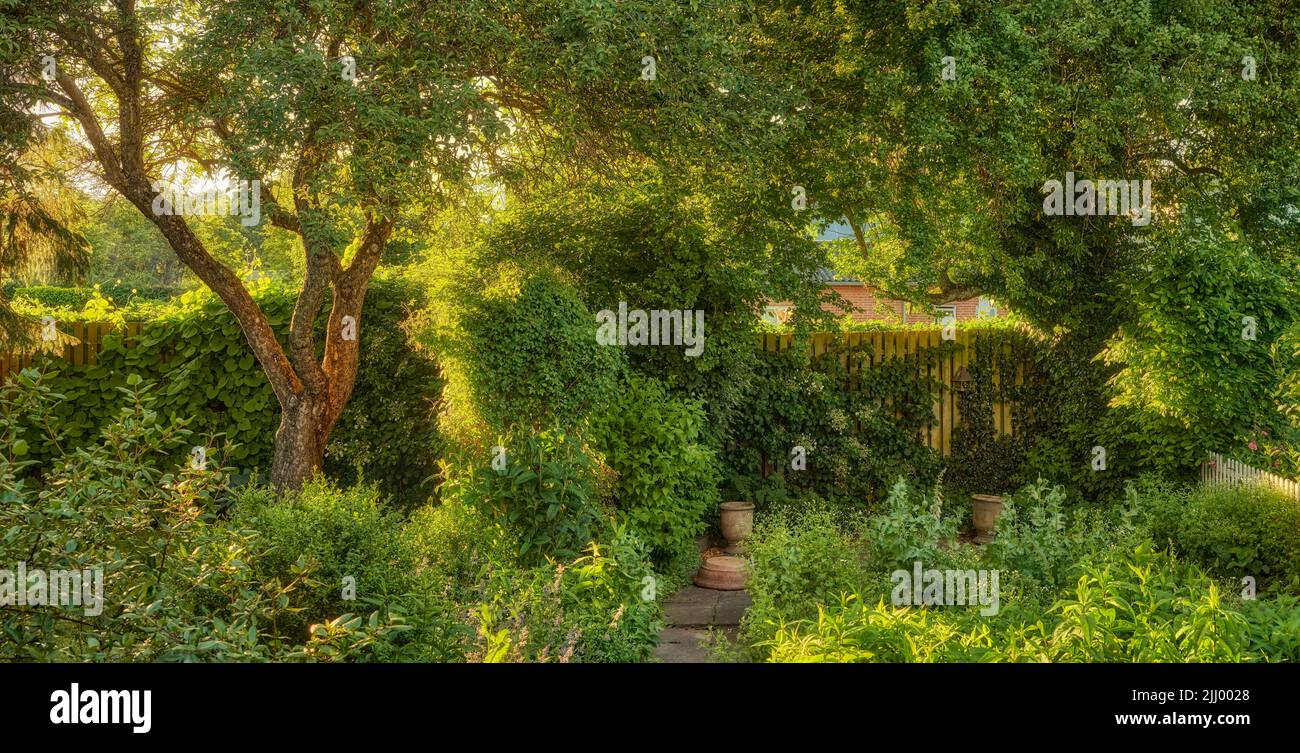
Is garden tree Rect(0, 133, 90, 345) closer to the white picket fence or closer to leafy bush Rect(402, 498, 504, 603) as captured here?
leafy bush Rect(402, 498, 504, 603)

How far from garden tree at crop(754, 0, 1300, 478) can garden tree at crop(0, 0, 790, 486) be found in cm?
114

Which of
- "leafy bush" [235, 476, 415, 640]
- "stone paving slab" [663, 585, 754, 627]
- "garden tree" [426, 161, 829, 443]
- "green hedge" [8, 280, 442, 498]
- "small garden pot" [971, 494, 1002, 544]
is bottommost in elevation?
"stone paving slab" [663, 585, 754, 627]

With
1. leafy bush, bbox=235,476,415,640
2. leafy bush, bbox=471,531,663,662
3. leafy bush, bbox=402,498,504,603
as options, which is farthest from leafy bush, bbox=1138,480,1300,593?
leafy bush, bbox=235,476,415,640

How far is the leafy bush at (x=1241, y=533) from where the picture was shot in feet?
23.4

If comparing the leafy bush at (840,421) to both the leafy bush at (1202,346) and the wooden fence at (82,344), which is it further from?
the wooden fence at (82,344)

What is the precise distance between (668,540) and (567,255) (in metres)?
2.86

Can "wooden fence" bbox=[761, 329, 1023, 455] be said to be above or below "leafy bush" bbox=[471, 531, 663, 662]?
above

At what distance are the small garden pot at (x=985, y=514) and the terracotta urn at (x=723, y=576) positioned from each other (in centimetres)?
332

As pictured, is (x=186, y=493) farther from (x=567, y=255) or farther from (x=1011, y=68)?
(x=1011, y=68)

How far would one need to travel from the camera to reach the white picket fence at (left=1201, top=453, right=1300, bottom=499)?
7750 mm

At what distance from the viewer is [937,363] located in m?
11.7

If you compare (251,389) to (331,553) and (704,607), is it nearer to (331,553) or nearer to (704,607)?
(331,553)

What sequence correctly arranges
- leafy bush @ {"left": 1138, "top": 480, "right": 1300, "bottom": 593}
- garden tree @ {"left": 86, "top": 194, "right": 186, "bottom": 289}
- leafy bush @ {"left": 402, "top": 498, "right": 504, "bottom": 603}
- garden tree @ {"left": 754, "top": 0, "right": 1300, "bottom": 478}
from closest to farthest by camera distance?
leafy bush @ {"left": 402, "top": 498, "right": 504, "bottom": 603}
leafy bush @ {"left": 1138, "top": 480, "right": 1300, "bottom": 593}
garden tree @ {"left": 754, "top": 0, "right": 1300, "bottom": 478}
garden tree @ {"left": 86, "top": 194, "right": 186, "bottom": 289}
